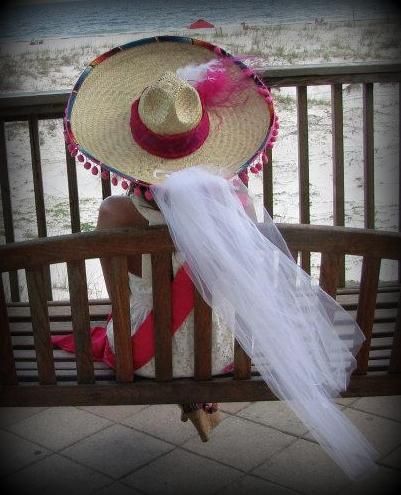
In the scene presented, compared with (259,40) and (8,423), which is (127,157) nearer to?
(8,423)

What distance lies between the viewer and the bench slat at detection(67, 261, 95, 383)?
5.01 feet

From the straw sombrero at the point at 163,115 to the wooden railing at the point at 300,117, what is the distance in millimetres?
940

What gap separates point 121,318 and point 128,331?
48 mm

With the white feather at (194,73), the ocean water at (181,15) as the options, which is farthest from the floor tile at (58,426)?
the ocean water at (181,15)

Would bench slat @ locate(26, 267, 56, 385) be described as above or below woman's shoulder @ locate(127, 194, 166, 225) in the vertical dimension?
below

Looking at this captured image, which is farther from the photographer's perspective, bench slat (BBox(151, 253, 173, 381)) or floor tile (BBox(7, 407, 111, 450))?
floor tile (BBox(7, 407, 111, 450))

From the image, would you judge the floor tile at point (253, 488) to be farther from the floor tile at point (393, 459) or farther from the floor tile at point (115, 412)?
the floor tile at point (115, 412)

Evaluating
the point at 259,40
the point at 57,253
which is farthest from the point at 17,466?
the point at 259,40

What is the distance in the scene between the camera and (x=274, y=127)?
5.90 ft

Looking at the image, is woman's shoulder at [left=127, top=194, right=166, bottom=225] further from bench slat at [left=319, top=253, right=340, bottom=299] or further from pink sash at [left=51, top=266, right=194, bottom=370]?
bench slat at [left=319, top=253, right=340, bottom=299]

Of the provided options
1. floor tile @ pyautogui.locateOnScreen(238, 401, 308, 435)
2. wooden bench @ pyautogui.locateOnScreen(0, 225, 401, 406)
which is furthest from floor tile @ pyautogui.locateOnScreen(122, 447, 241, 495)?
wooden bench @ pyautogui.locateOnScreen(0, 225, 401, 406)

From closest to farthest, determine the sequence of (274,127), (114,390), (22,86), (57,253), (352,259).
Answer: (57,253) < (114,390) < (274,127) < (352,259) < (22,86)

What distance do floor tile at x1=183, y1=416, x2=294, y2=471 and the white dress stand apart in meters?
0.50

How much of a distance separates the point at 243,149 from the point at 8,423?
1.50 meters
